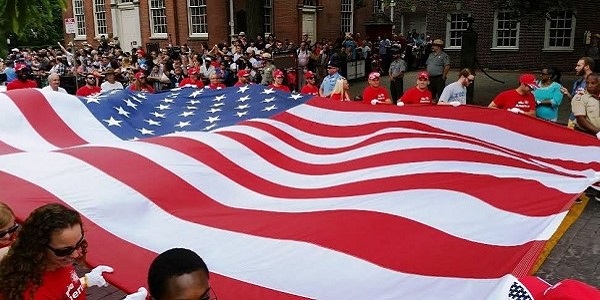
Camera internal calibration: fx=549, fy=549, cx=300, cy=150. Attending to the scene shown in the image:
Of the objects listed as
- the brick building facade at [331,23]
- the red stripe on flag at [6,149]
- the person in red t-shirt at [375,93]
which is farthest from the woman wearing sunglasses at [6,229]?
the brick building facade at [331,23]

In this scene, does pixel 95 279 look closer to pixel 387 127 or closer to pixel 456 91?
pixel 387 127

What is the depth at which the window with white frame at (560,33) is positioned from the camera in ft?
69.3

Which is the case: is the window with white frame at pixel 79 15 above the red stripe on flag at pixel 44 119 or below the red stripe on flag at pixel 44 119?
above

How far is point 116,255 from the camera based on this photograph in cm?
346

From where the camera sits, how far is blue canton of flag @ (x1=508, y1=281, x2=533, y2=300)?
2074mm

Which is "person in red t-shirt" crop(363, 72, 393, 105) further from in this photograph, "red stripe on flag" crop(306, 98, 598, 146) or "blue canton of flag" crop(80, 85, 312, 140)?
"red stripe on flag" crop(306, 98, 598, 146)

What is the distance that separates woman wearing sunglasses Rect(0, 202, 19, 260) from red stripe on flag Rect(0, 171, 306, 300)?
0.63 metres

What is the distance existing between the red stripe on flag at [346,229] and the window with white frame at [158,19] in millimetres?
22455

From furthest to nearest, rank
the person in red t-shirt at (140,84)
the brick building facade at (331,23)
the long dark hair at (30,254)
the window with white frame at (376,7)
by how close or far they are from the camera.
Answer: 1. the window with white frame at (376,7)
2. the brick building facade at (331,23)
3. the person in red t-shirt at (140,84)
4. the long dark hair at (30,254)

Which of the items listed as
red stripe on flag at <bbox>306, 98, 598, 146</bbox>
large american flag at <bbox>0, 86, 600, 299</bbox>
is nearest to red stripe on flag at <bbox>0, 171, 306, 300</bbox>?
large american flag at <bbox>0, 86, 600, 299</bbox>

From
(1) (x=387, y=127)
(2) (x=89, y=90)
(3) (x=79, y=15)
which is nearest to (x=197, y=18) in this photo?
(3) (x=79, y=15)

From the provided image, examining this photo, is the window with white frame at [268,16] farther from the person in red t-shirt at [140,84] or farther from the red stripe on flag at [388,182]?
the red stripe on flag at [388,182]

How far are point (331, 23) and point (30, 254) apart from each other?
85.2ft

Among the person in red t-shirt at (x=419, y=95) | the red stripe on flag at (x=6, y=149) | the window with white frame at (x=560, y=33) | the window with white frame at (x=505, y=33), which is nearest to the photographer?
the red stripe on flag at (x=6, y=149)
